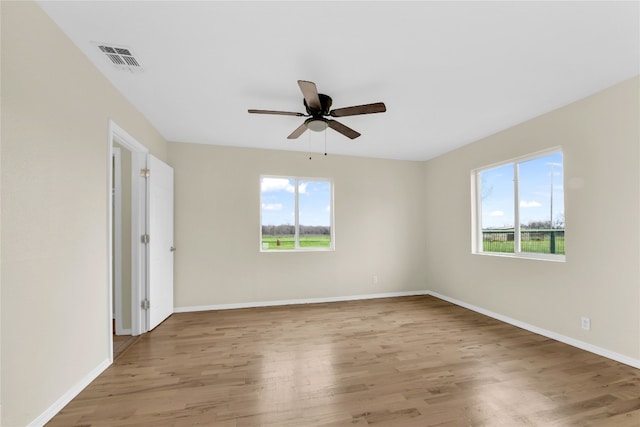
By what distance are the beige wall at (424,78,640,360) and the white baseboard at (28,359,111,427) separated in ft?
14.8

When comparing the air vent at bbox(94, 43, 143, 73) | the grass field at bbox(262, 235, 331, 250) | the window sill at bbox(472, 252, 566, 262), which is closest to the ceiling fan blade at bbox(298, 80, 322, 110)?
the air vent at bbox(94, 43, 143, 73)

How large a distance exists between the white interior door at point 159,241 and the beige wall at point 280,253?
0.26 metres

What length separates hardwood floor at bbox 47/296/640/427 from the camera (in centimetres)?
187

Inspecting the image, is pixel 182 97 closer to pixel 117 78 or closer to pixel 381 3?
pixel 117 78

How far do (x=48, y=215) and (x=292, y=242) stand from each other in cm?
337

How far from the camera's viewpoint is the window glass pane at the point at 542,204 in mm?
3236

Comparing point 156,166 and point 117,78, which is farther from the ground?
point 117,78

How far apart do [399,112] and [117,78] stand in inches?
111

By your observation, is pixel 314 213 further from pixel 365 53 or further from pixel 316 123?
pixel 365 53

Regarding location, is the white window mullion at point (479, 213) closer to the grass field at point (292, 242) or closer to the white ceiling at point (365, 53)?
the white ceiling at point (365, 53)

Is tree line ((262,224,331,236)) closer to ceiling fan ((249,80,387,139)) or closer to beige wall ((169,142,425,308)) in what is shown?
beige wall ((169,142,425,308))

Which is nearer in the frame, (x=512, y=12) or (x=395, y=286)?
(x=512, y=12)

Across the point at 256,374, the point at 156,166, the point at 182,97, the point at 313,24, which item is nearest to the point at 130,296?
the point at 156,166

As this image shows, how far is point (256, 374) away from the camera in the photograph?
242cm
